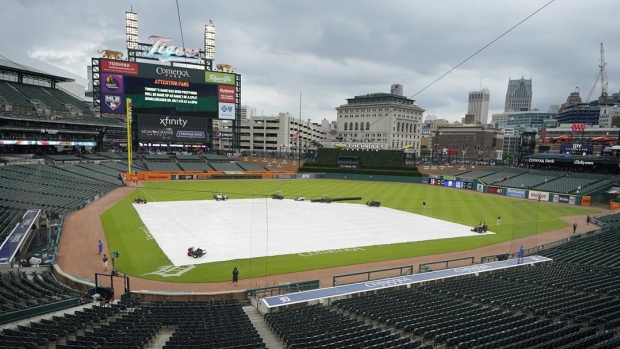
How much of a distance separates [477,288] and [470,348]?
25.6ft

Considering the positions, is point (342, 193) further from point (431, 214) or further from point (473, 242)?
point (473, 242)

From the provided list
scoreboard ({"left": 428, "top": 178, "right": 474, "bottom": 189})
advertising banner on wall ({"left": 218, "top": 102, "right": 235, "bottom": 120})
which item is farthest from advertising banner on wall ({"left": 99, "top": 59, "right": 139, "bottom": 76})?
scoreboard ({"left": 428, "top": 178, "right": 474, "bottom": 189})

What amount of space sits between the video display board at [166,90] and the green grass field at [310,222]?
61.7 ft

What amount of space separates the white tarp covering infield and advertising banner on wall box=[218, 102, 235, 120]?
38.8 m

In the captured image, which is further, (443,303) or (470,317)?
(443,303)

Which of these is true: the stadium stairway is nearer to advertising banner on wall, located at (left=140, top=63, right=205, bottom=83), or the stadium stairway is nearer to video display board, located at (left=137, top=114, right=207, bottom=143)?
video display board, located at (left=137, top=114, right=207, bottom=143)

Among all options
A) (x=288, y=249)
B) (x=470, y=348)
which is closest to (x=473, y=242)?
(x=288, y=249)

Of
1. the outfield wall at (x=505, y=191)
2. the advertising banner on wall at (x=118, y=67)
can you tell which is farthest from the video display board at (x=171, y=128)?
the outfield wall at (x=505, y=191)

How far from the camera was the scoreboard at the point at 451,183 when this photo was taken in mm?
72925

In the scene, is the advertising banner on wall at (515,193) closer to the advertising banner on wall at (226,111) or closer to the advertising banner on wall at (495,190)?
the advertising banner on wall at (495,190)

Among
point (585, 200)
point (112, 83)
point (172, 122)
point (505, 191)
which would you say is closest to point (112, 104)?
point (112, 83)

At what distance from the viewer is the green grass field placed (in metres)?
23.5

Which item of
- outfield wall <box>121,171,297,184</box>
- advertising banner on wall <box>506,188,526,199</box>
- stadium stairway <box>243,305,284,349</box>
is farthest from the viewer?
outfield wall <box>121,171,297,184</box>

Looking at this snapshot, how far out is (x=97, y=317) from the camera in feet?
44.2
